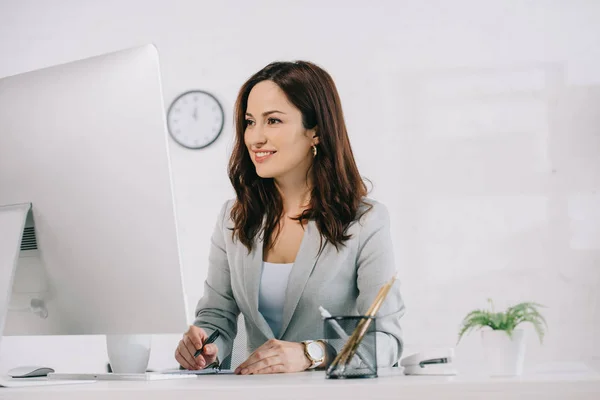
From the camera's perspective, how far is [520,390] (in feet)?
2.99

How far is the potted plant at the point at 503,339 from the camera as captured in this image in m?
1.14

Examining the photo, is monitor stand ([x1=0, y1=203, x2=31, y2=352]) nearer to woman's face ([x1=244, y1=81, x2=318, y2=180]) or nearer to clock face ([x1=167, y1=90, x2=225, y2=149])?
woman's face ([x1=244, y1=81, x2=318, y2=180])

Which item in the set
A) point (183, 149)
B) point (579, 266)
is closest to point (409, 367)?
point (579, 266)

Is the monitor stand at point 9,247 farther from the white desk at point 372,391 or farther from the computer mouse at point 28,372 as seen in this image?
the computer mouse at point 28,372

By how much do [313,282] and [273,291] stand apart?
0.47ft

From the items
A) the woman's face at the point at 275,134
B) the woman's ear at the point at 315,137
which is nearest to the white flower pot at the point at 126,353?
the woman's face at the point at 275,134

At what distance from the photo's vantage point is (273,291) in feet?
6.77

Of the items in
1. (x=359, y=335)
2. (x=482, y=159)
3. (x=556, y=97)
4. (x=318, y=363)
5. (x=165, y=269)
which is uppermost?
(x=556, y=97)

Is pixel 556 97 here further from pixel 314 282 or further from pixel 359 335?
pixel 359 335

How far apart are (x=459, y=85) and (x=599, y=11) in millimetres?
776

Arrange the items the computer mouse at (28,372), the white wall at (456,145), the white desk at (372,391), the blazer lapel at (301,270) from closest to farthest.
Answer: the white desk at (372,391)
the computer mouse at (28,372)
the blazer lapel at (301,270)
the white wall at (456,145)

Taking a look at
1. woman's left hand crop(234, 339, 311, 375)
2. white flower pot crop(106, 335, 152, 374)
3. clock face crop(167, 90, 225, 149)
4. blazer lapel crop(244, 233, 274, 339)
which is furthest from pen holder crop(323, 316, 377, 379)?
clock face crop(167, 90, 225, 149)

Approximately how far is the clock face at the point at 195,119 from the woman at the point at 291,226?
1751 mm

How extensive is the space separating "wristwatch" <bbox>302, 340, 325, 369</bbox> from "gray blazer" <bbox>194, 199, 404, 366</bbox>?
0.38m
